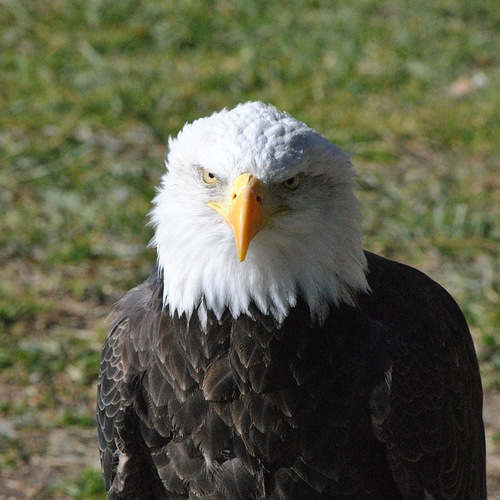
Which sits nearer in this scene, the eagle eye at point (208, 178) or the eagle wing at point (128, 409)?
the eagle eye at point (208, 178)

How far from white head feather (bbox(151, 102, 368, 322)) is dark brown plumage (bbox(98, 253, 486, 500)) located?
0.09m

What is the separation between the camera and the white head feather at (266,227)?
3.28 metres

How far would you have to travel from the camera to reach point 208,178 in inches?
131

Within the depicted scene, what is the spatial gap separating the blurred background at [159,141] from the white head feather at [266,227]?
5.87 ft

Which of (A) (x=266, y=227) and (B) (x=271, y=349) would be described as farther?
(B) (x=271, y=349)

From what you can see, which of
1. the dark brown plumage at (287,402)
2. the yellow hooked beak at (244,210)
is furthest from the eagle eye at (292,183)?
the dark brown plumage at (287,402)

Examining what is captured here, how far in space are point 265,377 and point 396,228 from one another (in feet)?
10.5

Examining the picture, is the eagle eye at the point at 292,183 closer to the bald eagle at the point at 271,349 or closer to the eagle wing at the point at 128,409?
the bald eagle at the point at 271,349

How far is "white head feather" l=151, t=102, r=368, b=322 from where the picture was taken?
10.8 feet

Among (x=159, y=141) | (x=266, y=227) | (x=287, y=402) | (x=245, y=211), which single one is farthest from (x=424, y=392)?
(x=159, y=141)

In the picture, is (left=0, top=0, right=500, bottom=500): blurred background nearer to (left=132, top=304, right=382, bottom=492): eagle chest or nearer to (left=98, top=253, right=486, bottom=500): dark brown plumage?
(left=98, top=253, right=486, bottom=500): dark brown plumage

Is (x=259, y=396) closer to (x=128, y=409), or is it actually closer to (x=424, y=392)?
(x=128, y=409)

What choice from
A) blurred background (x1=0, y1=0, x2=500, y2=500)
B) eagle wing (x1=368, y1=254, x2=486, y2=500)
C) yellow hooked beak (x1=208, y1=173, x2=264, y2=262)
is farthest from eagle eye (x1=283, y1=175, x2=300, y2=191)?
blurred background (x1=0, y1=0, x2=500, y2=500)

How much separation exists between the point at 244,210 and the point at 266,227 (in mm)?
191
